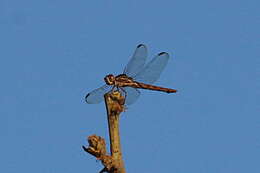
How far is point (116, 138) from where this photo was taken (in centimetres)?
429

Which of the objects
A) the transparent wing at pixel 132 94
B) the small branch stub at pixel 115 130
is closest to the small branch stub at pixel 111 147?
the small branch stub at pixel 115 130

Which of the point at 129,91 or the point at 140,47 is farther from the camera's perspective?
the point at 140,47

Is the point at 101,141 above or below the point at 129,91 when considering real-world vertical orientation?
below

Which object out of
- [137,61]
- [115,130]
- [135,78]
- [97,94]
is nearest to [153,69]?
[137,61]

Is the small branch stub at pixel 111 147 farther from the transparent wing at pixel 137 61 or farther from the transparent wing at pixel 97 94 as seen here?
the transparent wing at pixel 137 61

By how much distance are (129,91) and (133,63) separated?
86cm

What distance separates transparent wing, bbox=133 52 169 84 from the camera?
7.00m

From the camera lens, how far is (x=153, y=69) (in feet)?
23.9

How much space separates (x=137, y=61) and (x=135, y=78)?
43cm

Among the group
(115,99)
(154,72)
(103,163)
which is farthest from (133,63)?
(103,163)

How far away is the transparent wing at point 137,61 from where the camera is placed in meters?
6.92

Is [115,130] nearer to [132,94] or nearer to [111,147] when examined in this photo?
[111,147]

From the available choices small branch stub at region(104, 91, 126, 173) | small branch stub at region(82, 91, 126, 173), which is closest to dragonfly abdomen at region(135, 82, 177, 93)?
small branch stub at region(104, 91, 126, 173)

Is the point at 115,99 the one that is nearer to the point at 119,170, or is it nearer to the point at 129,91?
the point at 119,170
